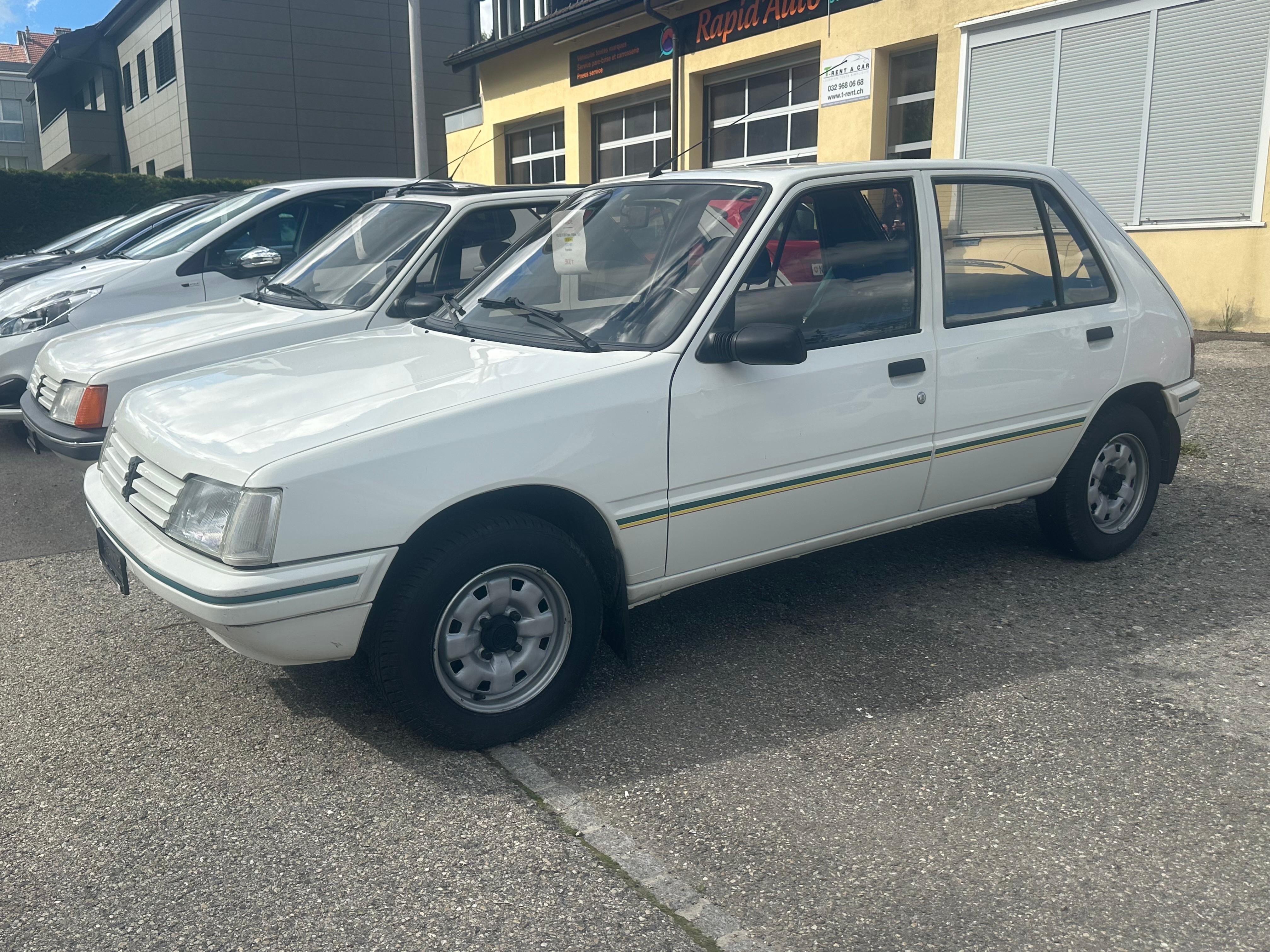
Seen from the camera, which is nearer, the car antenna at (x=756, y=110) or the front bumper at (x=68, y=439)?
the front bumper at (x=68, y=439)

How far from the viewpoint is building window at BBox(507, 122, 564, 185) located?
21250 mm

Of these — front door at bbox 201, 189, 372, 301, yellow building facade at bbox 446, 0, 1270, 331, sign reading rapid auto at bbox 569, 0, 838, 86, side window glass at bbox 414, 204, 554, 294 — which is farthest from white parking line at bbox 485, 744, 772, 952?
sign reading rapid auto at bbox 569, 0, 838, 86

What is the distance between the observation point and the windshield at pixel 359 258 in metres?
6.26

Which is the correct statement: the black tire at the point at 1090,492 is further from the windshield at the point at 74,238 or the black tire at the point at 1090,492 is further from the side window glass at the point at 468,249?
the windshield at the point at 74,238

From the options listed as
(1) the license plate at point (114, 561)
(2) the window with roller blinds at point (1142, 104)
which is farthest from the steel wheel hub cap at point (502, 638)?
(2) the window with roller blinds at point (1142, 104)

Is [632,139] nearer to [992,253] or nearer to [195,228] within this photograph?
[195,228]

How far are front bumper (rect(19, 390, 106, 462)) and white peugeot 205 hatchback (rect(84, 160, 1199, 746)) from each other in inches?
47.3

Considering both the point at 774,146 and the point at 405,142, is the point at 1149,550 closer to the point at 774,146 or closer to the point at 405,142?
the point at 774,146

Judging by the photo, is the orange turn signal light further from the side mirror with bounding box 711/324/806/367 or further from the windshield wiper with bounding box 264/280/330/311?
the side mirror with bounding box 711/324/806/367

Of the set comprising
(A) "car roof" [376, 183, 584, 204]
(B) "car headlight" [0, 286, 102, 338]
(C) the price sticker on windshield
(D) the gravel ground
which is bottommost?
(D) the gravel ground

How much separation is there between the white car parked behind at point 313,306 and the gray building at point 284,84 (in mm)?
23461

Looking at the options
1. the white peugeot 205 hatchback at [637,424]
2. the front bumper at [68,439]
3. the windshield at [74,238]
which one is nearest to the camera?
the white peugeot 205 hatchback at [637,424]

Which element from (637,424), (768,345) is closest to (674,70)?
(768,345)

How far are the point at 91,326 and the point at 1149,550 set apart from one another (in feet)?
21.4
